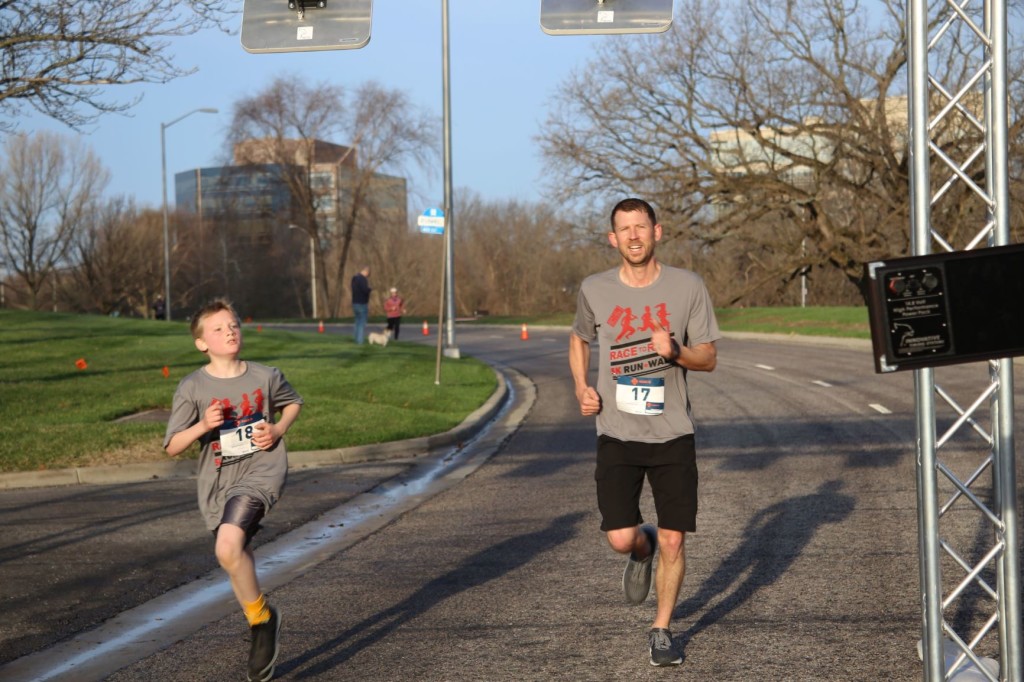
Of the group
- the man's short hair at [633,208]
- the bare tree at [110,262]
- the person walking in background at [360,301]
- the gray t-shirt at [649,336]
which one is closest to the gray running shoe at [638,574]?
the gray t-shirt at [649,336]

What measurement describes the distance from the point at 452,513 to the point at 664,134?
1236 inches

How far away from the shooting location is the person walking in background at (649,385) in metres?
5.64

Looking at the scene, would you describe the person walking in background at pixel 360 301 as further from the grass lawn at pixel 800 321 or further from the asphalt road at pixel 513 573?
the asphalt road at pixel 513 573

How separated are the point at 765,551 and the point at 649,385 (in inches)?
111

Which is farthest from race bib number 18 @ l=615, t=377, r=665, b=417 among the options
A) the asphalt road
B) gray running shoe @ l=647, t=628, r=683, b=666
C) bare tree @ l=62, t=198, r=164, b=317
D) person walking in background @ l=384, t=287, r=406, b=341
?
bare tree @ l=62, t=198, r=164, b=317

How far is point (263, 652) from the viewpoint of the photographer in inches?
212

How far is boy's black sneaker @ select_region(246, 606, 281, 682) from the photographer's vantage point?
17.6 ft

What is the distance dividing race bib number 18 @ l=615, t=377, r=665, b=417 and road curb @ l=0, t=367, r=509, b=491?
7.93 metres

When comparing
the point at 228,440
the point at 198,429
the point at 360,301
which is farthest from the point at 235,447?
the point at 360,301

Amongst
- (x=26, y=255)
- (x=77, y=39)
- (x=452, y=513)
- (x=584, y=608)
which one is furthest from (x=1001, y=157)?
(x=26, y=255)

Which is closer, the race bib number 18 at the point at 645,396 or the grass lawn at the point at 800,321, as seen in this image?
the race bib number 18 at the point at 645,396

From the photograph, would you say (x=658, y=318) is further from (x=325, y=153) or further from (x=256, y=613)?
(x=325, y=153)

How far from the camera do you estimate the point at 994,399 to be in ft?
15.6

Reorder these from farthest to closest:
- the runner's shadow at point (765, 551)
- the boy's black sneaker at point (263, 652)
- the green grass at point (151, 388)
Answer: the green grass at point (151, 388), the runner's shadow at point (765, 551), the boy's black sneaker at point (263, 652)
